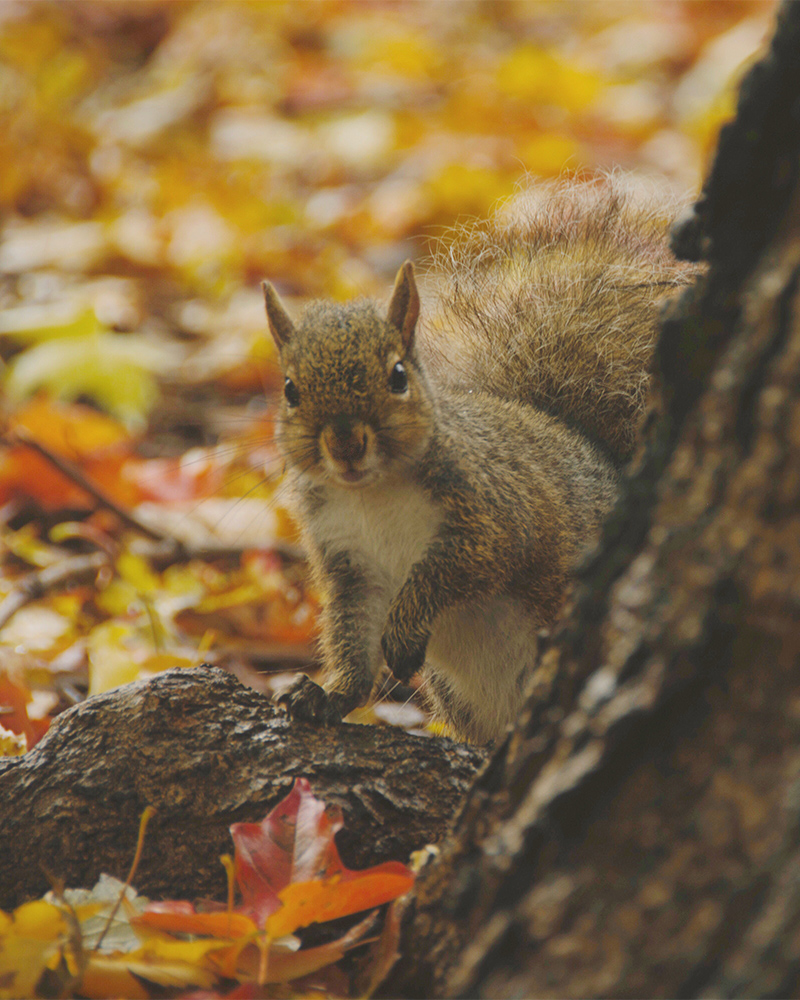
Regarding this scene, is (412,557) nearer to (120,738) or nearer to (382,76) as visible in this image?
(120,738)

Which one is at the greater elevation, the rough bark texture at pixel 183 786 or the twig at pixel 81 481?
the twig at pixel 81 481

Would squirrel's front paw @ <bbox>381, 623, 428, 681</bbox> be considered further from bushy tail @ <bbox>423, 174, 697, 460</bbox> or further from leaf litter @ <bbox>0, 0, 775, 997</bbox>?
bushy tail @ <bbox>423, 174, 697, 460</bbox>

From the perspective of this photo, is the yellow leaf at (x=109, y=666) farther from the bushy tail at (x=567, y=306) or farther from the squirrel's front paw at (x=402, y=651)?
the bushy tail at (x=567, y=306)

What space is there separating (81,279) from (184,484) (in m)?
1.34

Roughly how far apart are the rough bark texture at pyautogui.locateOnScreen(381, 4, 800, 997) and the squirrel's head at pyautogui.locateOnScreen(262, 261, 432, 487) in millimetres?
577

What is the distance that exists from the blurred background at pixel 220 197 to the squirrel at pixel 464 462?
22 cm

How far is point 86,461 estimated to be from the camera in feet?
7.38

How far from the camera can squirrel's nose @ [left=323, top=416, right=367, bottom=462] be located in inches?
49.1

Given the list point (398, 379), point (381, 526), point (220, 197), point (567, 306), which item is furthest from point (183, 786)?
point (220, 197)

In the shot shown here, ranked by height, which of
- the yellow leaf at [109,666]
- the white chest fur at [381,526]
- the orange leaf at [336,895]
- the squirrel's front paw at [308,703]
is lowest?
the orange leaf at [336,895]

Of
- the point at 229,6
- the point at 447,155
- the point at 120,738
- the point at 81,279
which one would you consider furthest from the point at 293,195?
the point at 120,738

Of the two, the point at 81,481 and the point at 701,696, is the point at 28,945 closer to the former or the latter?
the point at 701,696

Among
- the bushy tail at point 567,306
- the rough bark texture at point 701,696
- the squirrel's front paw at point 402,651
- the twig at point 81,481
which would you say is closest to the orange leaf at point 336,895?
the rough bark texture at point 701,696

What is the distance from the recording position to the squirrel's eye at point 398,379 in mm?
1327
